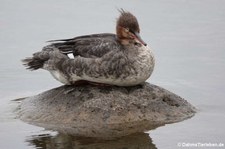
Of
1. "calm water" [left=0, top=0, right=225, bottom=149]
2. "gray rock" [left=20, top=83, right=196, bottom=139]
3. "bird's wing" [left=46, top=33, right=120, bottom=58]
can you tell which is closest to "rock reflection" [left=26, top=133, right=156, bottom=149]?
"calm water" [left=0, top=0, right=225, bottom=149]

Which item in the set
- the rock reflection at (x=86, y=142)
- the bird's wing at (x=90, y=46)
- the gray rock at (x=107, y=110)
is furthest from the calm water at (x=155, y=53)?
the bird's wing at (x=90, y=46)

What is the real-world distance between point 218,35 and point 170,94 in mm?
3243

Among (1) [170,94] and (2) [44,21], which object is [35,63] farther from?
(2) [44,21]

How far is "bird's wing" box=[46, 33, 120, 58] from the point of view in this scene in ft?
26.7

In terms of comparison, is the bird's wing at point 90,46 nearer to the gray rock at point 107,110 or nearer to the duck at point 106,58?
the duck at point 106,58

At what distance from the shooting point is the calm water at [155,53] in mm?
7770

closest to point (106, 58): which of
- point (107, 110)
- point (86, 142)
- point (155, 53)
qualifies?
point (107, 110)

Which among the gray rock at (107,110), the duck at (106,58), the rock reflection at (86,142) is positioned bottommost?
the rock reflection at (86,142)

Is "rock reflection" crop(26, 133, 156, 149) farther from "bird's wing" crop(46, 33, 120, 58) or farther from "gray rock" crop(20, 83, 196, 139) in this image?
"bird's wing" crop(46, 33, 120, 58)

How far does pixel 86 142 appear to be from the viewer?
24.9ft

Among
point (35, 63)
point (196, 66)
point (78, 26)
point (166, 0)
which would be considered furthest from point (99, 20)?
point (35, 63)

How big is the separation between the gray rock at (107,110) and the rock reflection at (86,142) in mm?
106

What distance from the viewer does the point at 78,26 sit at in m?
11.7

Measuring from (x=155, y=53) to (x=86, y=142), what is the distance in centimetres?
345
